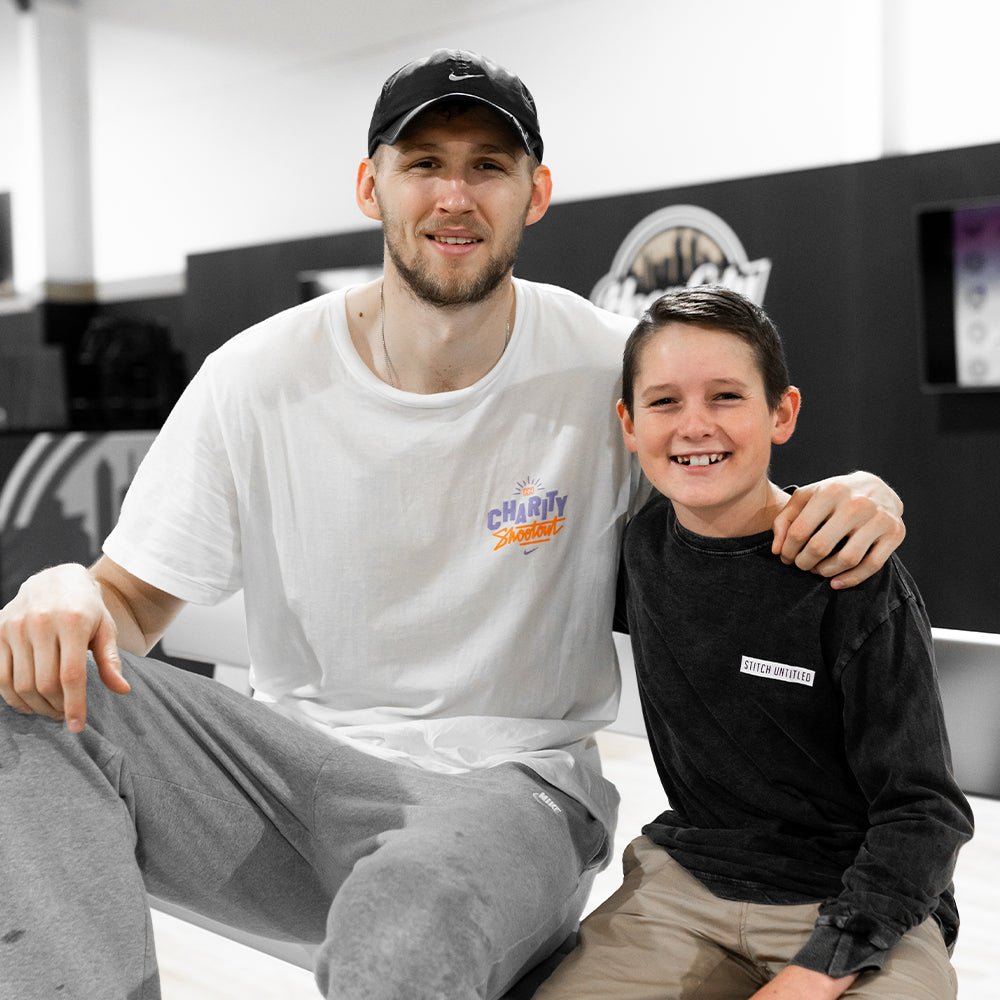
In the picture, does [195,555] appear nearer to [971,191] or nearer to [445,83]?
[445,83]

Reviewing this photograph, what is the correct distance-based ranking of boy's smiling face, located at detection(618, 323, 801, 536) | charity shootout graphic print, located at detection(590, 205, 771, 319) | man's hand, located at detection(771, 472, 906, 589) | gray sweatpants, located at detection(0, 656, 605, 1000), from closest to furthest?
gray sweatpants, located at detection(0, 656, 605, 1000) → man's hand, located at detection(771, 472, 906, 589) → boy's smiling face, located at detection(618, 323, 801, 536) → charity shootout graphic print, located at detection(590, 205, 771, 319)

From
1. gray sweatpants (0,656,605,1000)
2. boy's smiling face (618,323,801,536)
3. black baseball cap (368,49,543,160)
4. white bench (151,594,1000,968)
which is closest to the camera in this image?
gray sweatpants (0,656,605,1000)

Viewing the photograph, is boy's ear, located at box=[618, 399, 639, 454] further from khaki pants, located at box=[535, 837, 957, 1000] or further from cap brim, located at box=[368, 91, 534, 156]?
khaki pants, located at box=[535, 837, 957, 1000]

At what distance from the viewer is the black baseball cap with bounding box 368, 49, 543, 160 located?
4.74ft

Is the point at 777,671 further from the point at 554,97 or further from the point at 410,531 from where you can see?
the point at 554,97

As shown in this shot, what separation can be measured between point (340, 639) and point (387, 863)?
46cm

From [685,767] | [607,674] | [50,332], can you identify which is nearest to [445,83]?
[607,674]

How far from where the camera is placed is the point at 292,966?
220 cm

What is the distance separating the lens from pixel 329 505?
1.53m

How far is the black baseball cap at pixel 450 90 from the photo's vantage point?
4.74ft

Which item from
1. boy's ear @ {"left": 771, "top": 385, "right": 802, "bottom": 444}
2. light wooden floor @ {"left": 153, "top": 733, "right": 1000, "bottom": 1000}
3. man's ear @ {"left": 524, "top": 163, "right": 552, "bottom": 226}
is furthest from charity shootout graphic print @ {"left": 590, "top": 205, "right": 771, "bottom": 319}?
boy's ear @ {"left": 771, "top": 385, "right": 802, "bottom": 444}

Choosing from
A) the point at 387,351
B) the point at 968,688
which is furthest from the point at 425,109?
the point at 968,688

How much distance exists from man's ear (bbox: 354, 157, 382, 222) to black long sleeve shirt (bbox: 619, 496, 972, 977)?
1.98 ft

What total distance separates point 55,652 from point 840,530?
0.85 m
